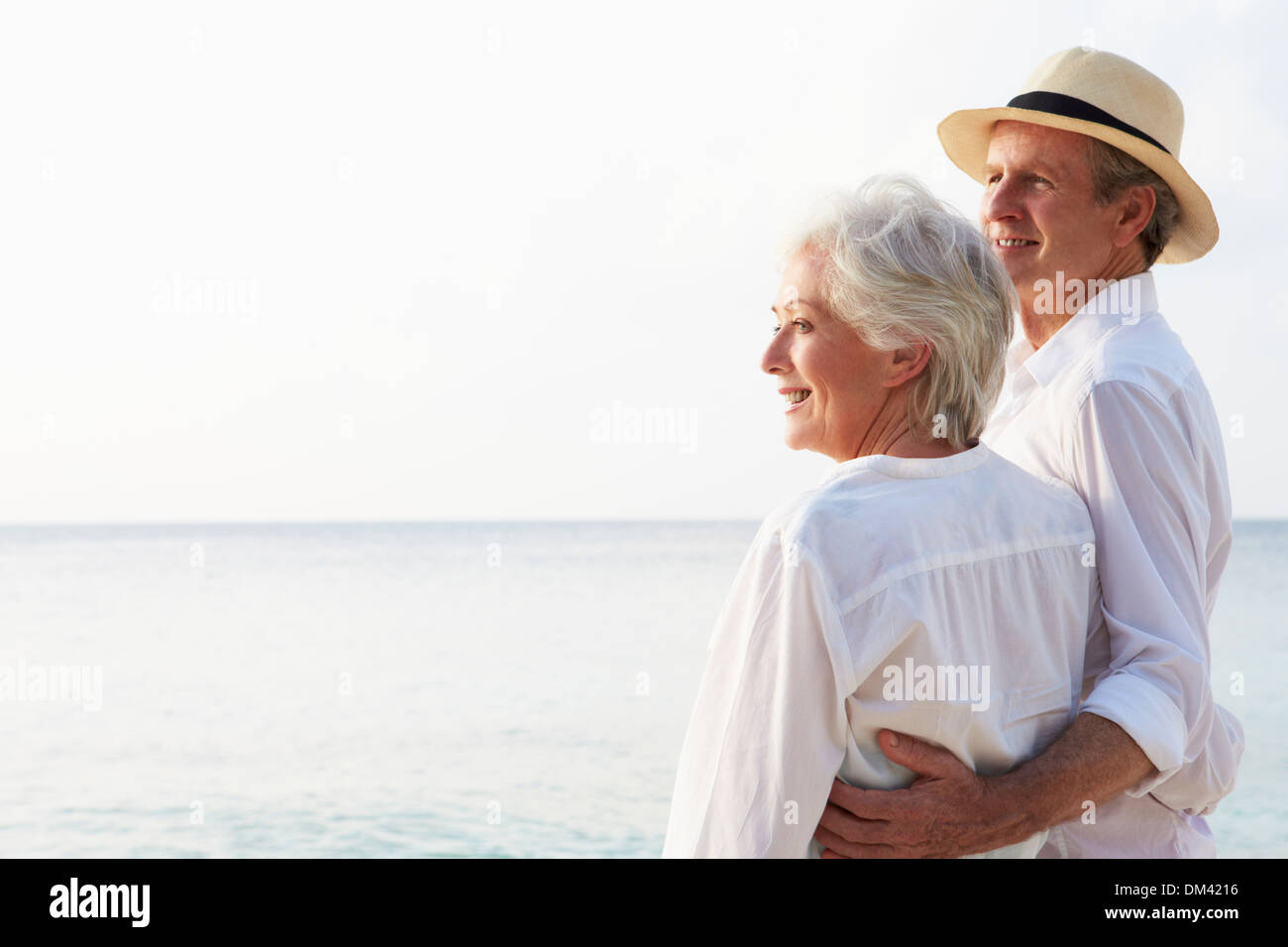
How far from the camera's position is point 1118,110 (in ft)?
7.67

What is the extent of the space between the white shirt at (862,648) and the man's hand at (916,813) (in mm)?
29

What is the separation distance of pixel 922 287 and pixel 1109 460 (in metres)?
0.50

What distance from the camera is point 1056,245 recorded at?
2.34 meters

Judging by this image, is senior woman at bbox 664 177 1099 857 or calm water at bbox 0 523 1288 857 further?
calm water at bbox 0 523 1288 857

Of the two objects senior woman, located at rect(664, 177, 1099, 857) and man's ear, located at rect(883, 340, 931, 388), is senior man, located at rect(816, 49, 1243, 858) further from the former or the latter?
man's ear, located at rect(883, 340, 931, 388)

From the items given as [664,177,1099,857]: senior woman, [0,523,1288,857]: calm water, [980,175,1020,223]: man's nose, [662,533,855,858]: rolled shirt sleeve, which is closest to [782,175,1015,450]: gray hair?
[664,177,1099,857]: senior woman

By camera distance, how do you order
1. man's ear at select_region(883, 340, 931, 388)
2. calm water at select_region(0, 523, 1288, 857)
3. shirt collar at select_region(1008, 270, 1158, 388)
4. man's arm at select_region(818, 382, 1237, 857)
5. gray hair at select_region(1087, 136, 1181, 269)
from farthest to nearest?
calm water at select_region(0, 523, 1288, 857) → gray hair at select_region(1087, 136, 1181, 269) → shirt collar at select_region(1008, 270, 1158, 388) → man's ear at select_region(883, 340, 931, 388) → man's arm at select_region(818, 382, 1237, 857)

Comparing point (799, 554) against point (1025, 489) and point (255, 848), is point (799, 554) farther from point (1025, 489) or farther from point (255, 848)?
point (255, 848)

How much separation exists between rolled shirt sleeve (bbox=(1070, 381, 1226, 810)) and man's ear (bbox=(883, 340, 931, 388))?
1.41 ft

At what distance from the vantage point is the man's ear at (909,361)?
5.96 ft

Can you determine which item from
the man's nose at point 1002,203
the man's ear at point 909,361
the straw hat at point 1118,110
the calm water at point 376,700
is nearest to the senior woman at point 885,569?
the man's ear at point 909,361

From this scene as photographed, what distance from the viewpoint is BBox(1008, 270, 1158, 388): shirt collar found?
2230 millimetres
